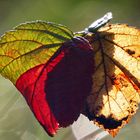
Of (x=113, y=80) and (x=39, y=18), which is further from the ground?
(x=39, y=18)

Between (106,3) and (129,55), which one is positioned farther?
(106,3)

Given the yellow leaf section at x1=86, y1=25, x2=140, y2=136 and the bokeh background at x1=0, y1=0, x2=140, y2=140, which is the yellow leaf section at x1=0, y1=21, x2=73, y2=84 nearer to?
the yellow leaf section at x1=86, y1=25, x2=140, y2=136

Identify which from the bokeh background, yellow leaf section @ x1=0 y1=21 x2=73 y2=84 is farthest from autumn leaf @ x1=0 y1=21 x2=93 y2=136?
the bokeh background

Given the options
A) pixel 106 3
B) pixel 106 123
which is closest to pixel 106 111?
pixel 106 123

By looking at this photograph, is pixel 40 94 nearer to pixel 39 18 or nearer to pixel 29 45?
pixel 29 45

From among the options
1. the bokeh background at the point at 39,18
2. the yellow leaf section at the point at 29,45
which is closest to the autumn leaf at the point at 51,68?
the yellow leaf section at the point at 29,45

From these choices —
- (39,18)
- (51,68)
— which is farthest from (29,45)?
(39,18)

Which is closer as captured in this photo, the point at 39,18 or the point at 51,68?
the point at 51,68

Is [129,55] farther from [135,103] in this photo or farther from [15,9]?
[15,9]
